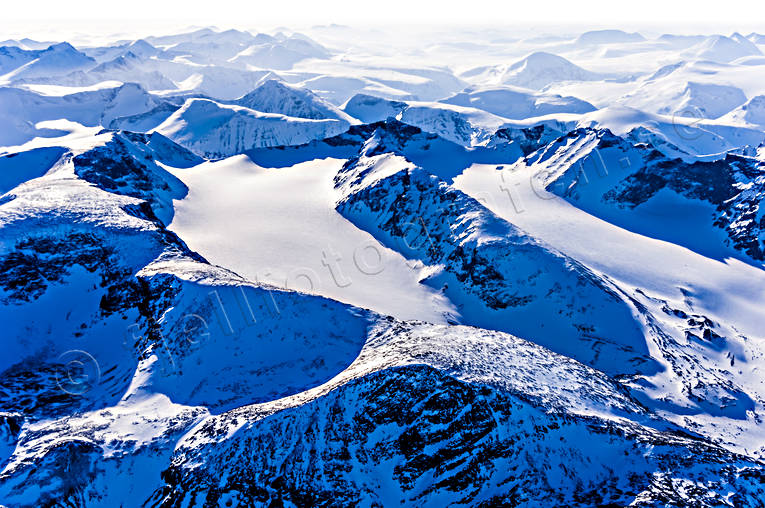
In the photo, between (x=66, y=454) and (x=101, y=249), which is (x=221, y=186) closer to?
(x=101, y=249)

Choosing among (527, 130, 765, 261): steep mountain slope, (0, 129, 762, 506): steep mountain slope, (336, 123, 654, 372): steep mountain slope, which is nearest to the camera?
(0, 129, 762, 506): steep mountain slope

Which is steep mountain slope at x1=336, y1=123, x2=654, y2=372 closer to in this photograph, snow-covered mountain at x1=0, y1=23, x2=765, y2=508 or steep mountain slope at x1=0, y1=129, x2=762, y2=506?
snow-covered mountain at x1=0, y1=23, x2=765, y2=508

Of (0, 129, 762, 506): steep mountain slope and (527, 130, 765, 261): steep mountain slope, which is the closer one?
(0, 129, 762, 506): steep mountain slope

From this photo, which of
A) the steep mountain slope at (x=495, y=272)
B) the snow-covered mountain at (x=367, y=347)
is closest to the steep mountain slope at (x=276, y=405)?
the snow-covered mountain at (x=367, y=347)

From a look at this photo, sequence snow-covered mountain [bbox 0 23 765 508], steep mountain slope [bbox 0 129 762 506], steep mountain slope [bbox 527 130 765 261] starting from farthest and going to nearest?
steep mountain slope [bbox 527 130 765 261]
snow-covered mountain [bbox 0 23 765 508]
steep mountain slope [bbox 0 129 762 506]

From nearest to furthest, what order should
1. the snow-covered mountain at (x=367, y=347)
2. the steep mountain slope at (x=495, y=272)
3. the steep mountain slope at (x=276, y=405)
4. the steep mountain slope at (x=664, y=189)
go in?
the steep mountain slope at (x=276, y=405), the snow-covered mountain at (x=367, y=347), the steep mountain slope at (x=495, y=272), the steep mountain slope at (x=664, y=189)

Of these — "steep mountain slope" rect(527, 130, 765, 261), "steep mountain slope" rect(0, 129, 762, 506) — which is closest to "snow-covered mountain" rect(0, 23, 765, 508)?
"steep mountain slope" rect(0, 129, 762, 506)

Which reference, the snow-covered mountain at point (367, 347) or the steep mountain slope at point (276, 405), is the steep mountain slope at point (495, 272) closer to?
the snow-covered mountain at point (367, 347)

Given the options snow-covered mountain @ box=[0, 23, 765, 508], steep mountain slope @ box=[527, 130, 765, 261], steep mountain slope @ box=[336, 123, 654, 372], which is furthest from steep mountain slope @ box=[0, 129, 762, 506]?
steep mountain slope @ box=[527, 130, 765, 261]

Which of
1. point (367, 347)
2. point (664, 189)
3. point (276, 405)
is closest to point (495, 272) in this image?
point (367, 347)

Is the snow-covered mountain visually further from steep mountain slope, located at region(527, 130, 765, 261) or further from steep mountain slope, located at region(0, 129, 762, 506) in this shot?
steep mountain slope, located at region(527, 130, 765, 261)

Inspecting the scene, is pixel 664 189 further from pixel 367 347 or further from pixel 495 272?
pixel 367 347
